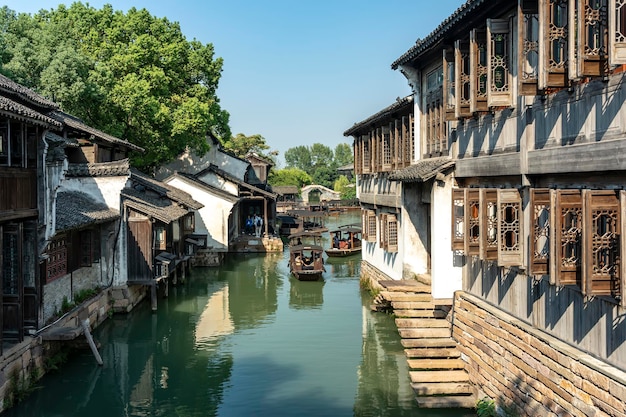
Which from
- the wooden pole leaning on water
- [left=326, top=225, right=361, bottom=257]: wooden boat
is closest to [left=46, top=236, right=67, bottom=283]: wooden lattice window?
the wooden pole leaning on water

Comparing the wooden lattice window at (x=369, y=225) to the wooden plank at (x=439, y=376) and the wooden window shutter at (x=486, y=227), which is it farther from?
the wooden window shutter at (x=486, y=227)

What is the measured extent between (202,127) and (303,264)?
12.3 m

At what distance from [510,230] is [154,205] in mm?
18066

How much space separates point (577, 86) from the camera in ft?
30.5

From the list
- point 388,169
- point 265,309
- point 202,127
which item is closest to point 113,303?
point 265,309

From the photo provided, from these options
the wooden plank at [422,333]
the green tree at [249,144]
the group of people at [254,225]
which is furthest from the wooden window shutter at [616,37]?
the green tree at [249,144]

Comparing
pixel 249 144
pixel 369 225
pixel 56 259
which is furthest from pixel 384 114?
pixel 249 144

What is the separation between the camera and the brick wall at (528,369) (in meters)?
8.71

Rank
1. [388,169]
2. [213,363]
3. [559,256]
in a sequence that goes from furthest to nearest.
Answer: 1. [388,169]
2. [213,363]
3. [559,256]

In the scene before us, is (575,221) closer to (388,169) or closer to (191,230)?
(388,169)

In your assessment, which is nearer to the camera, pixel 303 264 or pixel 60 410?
pixel 60 410

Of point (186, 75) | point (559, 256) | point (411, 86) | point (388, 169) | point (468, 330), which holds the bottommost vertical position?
point (468, 330)

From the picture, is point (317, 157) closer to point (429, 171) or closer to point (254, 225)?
point (254, 225)

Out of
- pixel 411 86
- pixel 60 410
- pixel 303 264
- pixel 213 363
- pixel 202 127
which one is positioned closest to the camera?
pixel 60 410
